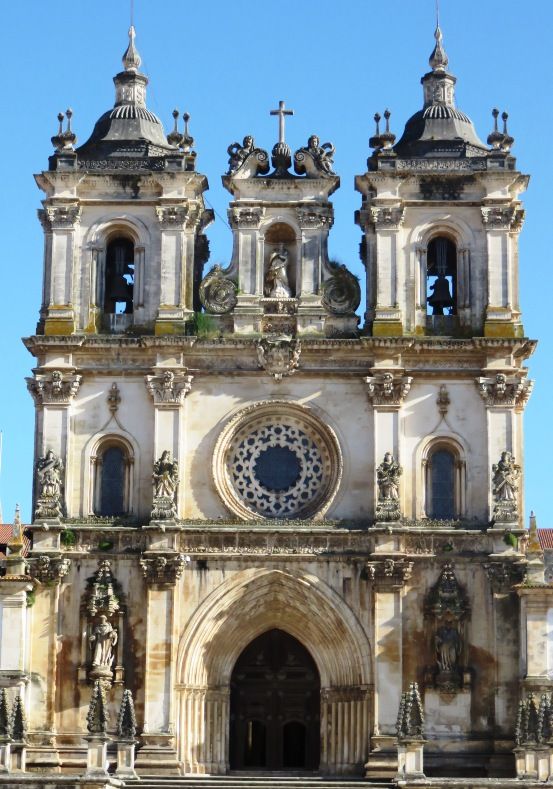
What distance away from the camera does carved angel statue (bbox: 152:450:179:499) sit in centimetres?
5044

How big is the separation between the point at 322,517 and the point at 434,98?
40.2ft

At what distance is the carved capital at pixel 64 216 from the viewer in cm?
5281

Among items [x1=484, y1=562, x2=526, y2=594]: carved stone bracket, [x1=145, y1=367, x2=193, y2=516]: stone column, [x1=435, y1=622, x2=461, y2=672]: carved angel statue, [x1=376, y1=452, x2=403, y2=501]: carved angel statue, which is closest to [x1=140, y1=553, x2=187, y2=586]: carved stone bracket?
[x1=145, y1=367, x2=193, y2=516]: stone column

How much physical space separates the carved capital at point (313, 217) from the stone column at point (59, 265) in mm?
5765

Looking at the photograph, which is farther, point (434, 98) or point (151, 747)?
point (434, 98)

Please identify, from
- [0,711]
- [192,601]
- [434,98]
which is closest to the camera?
[0,711]

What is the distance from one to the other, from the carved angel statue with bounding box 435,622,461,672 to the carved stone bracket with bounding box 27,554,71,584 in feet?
30.9

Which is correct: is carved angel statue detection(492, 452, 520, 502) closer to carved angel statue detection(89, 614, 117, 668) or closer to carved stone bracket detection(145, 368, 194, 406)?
carved stone bracket detection(145, 368, 194, 406)

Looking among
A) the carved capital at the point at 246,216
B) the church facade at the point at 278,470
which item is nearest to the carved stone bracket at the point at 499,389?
the church facade at the point at 278,470

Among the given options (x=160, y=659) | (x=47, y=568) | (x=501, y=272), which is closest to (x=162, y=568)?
(x=160, y=659)

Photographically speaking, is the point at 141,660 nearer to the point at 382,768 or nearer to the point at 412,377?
the point at 382,768

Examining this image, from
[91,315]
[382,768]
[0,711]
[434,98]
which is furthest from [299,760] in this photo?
[434,98]

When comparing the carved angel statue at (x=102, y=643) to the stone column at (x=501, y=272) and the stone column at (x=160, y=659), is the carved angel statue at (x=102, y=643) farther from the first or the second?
the stone column at (x=501, y=272)

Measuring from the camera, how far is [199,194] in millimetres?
53469
